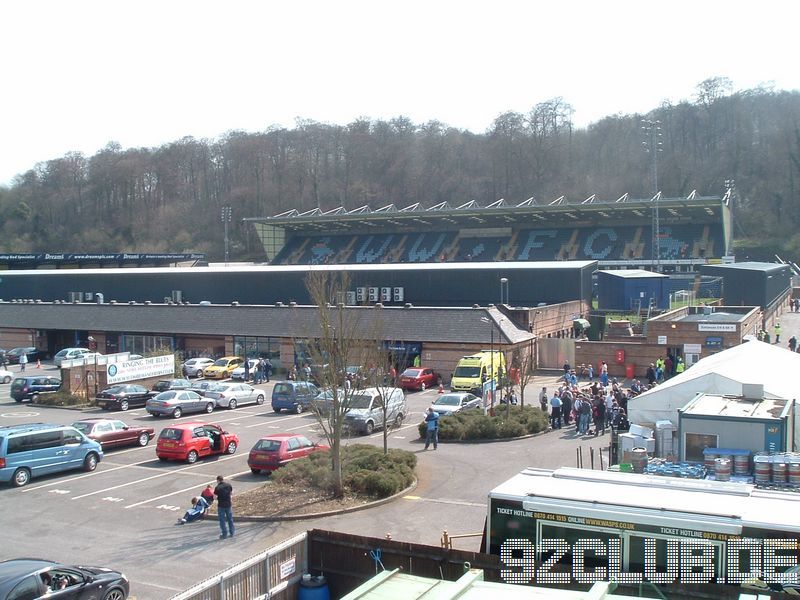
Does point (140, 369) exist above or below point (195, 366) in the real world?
above

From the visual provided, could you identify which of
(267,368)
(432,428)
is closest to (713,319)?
(432,428)

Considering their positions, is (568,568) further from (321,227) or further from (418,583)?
(321,227)

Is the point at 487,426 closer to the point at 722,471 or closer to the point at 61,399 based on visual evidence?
the point at 722,471

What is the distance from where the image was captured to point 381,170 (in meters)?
121

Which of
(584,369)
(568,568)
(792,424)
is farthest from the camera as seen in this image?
(584,369)

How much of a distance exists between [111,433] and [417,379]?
49.9 feet

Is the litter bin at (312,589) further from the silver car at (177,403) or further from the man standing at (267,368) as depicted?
the man standing at (267,368)

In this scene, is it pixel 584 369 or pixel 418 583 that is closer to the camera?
pixel 418 583

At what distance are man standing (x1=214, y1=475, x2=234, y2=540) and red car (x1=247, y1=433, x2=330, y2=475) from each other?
4712mm

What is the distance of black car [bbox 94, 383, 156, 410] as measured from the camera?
32219mm

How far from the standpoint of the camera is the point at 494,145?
375ft

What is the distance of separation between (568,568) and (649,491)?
1530 millimetres

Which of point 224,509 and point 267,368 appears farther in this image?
point 267,368

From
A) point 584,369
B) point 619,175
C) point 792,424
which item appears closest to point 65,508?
point 792,424
